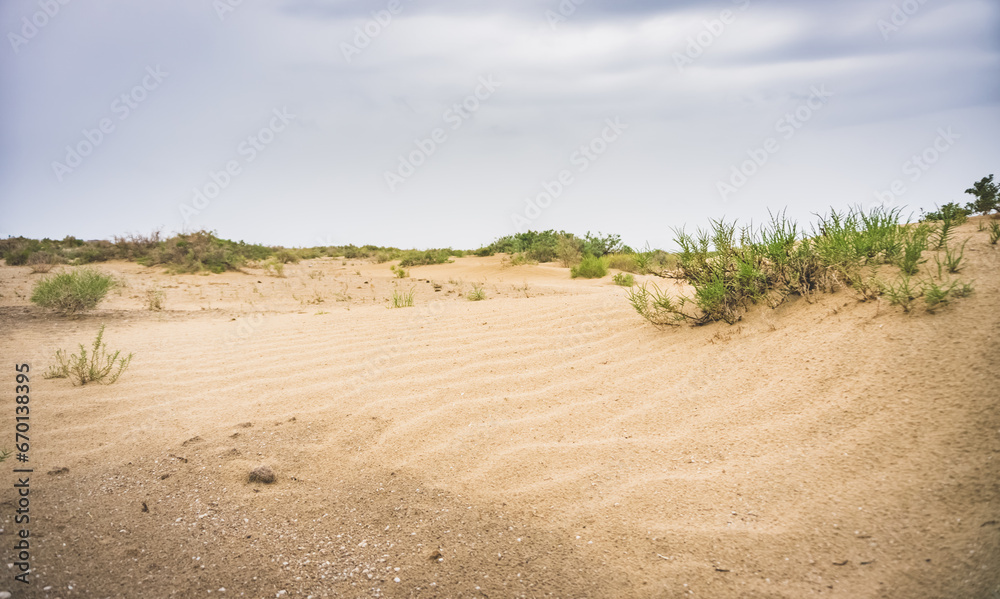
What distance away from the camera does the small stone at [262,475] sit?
2777 mm

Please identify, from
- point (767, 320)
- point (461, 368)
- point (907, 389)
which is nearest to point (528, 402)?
point (461, 368)

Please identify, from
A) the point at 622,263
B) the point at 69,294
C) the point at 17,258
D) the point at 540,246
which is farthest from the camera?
the point at 540,246

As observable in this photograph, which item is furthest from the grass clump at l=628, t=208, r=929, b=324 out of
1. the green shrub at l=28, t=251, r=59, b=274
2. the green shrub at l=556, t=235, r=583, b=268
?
the green shrub at l=28, t=251, r=59, b=274

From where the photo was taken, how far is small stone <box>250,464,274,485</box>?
2.78 meters

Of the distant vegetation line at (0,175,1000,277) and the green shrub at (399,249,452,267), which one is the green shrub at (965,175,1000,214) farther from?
the green shrub at (399,249,452,267)

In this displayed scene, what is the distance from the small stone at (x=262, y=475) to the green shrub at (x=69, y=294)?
7.05 meters

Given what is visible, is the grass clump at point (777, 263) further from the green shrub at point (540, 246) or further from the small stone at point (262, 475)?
the green shrub at point (540, 246)

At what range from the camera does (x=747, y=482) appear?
228 cm

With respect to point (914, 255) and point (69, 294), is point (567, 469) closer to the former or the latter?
point (914, 255)

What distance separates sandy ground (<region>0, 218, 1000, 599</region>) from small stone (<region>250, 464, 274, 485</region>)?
0.19ft

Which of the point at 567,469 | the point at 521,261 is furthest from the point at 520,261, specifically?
the point at 567,469

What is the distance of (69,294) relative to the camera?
7590 mm

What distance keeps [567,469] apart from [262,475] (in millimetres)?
1677

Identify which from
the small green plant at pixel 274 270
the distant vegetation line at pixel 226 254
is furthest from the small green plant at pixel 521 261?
the small green plant at pixel 274 270
